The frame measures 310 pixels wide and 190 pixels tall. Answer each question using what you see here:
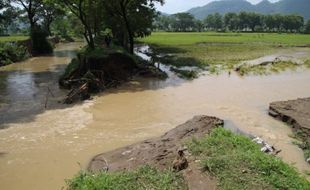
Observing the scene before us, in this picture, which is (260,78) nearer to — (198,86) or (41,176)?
(198,86)

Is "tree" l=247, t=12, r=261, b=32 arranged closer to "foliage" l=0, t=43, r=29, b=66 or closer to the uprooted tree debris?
"foliage" l=0, t=43, r=29, b=66

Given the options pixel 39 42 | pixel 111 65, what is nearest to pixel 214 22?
pixel 39 42

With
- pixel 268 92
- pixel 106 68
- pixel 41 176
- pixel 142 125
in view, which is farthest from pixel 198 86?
pixel 41 176

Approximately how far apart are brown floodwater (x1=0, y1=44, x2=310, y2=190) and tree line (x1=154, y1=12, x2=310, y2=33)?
7621cm

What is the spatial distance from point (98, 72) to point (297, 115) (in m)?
11.6

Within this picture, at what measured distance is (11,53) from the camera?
119 feet

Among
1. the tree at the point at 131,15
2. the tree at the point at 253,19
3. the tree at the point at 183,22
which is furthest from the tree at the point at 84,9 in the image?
the tree at the point at 183,22

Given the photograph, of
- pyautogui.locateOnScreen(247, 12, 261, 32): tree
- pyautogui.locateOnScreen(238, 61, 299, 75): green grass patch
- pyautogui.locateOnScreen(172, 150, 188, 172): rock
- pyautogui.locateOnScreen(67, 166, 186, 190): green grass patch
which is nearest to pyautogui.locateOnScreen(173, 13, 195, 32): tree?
pyautogui.locateOnScreen(247, 12, 261, 32): tree

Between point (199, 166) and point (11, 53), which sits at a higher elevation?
point (11, 53)

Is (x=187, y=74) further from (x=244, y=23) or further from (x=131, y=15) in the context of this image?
(x=244, y=23)

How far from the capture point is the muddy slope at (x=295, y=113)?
41.2 feet

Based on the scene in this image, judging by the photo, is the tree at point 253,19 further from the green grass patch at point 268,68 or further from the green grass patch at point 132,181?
the green grass patch at point 132,181

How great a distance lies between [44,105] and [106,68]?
19.0 feet

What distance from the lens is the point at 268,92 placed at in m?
19.5
